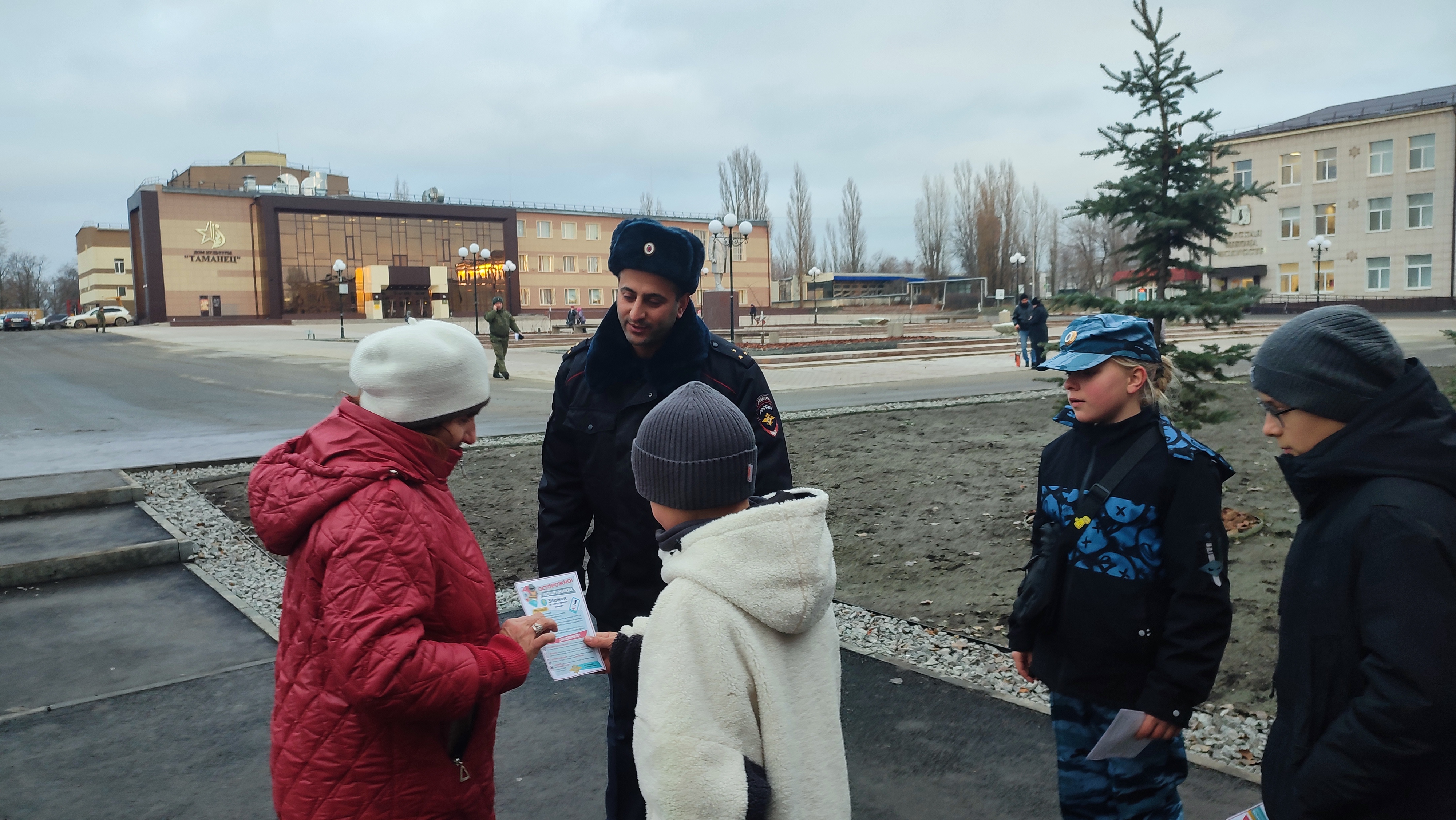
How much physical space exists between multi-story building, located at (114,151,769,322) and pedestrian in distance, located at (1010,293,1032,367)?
3680 cm

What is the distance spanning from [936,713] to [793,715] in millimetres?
2672

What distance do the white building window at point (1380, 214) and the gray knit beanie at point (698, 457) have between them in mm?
64076

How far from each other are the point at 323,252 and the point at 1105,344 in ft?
236

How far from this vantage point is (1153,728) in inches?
91.4

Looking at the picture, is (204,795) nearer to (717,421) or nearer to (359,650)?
(359,650)

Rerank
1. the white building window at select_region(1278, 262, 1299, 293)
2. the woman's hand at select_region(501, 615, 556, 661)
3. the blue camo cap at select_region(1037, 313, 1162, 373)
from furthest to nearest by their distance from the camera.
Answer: the white building window at select_region(1278, 262, 1299, 293)
the blue camo cap at select_region(1037, 313, 1162, 373)
the woman's hand at select_region(501, 615, 556, 661)

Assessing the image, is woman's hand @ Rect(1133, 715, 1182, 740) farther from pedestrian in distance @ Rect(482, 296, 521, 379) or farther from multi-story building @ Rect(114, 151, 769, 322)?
multi-story building @ Rect(114, 151, 769, 322)

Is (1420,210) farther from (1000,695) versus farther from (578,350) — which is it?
(578,350)

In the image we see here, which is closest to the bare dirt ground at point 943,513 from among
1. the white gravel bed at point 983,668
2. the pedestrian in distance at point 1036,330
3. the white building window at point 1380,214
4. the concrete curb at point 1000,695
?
the white gravel bed at point 983,668

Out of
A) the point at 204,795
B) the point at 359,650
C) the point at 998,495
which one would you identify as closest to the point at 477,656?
the point at 359,650

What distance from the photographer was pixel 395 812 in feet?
6.24

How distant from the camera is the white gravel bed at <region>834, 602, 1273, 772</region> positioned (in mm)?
3645

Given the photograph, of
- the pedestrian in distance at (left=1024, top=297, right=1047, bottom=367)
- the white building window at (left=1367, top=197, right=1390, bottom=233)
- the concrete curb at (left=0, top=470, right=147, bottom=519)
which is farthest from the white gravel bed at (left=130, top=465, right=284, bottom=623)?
the white building window at (left=1367, top=197, right=1390, bottom=233)

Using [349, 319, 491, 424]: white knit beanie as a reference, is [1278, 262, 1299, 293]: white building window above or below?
above
